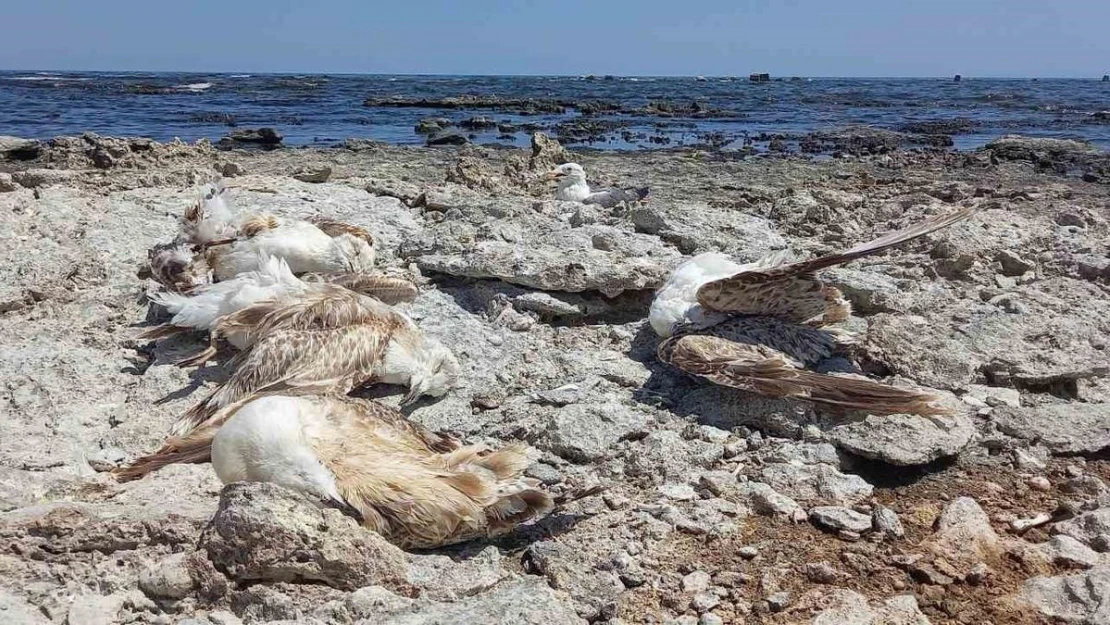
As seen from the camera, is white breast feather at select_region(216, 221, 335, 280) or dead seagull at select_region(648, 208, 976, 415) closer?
dead seagull at select_region(648, 208, 976, 415)

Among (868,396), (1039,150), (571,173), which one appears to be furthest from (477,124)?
(868,396)

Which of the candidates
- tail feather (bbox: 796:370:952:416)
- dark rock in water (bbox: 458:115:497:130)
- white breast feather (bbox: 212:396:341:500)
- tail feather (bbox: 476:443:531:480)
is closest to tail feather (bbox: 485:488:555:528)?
tail feather (bbox: 476:443:531:480)

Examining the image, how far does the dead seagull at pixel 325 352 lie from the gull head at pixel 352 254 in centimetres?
84

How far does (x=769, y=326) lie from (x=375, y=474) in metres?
2.88

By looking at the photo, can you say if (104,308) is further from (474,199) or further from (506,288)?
(474,199)

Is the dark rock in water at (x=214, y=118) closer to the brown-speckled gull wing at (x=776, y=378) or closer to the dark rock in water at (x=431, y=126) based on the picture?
the dark rock in water at (x=431, y=126)

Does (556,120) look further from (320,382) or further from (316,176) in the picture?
(320,382)

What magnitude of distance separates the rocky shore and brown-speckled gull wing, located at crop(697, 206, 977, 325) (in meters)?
0.40

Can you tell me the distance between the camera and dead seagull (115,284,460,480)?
4.52 m

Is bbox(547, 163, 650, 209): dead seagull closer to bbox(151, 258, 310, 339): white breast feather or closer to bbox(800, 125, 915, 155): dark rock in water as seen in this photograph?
bbox(151, 258, 310, 339): white breast feather

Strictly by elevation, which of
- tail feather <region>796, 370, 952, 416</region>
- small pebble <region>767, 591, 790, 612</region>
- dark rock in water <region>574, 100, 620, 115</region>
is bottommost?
small pebble <region>767, 591, 790, 612</region>

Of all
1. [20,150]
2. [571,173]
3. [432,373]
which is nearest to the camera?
[432,373]

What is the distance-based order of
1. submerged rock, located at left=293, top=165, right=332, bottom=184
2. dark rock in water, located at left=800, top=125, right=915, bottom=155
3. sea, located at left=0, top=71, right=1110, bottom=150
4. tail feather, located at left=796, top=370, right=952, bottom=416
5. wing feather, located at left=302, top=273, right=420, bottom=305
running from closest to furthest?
tail feather, located at left=796, top=370, right=952, bottom=416, wing feather, located at left=302, top=273, right=420, bottom=305, submerged rock, located at left=293, top=165, right=332, bottom=184, dark rock in water, located at left=800, top=125, right=915, bottom=155, sea, located at left=0, top=71, right=1110, bottom=150

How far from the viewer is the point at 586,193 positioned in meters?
9.74
